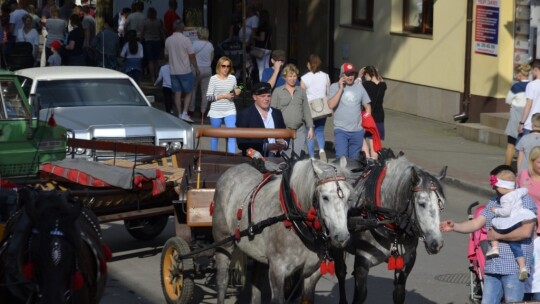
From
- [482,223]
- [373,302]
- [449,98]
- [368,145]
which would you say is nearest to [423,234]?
[482,223]

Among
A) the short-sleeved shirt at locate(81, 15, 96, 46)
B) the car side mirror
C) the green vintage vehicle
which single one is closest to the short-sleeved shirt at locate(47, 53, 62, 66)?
the short-sleeved shirt at locate(81, 15, 96, 46)

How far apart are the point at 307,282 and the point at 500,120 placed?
12742 millimetres

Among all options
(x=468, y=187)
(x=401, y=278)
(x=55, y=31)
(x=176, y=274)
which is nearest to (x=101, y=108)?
(x=468, y=187)

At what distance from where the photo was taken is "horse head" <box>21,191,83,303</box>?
7844 millimetres

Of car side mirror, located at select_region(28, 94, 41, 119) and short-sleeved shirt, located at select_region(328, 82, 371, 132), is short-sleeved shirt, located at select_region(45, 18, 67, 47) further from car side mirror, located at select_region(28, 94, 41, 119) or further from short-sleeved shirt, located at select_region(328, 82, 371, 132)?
car side mirror, located at select_region(28, 94, 41, 119)

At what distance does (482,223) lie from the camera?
9539 millimetres

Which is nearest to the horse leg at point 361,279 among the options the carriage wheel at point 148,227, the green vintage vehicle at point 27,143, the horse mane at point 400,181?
the horse mane at point 400,181

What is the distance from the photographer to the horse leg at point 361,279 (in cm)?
990

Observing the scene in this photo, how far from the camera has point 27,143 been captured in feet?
46.7

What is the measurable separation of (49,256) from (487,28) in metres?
16.1

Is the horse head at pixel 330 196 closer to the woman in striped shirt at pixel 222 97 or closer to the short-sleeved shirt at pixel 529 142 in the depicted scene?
the short-sleeved shirt at pixel 529 142

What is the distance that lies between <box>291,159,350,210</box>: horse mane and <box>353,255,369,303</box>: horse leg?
937 mm

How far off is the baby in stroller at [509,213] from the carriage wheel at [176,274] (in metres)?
2.94

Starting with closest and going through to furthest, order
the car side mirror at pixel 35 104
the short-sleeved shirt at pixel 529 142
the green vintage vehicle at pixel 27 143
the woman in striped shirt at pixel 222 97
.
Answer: the green vintage vehicle at pixel 27 143, the car side mirror at pixel 35 104, the short-sleeved shirt at pixel 529 142, the woman in striped shirt at pixel 222 97
